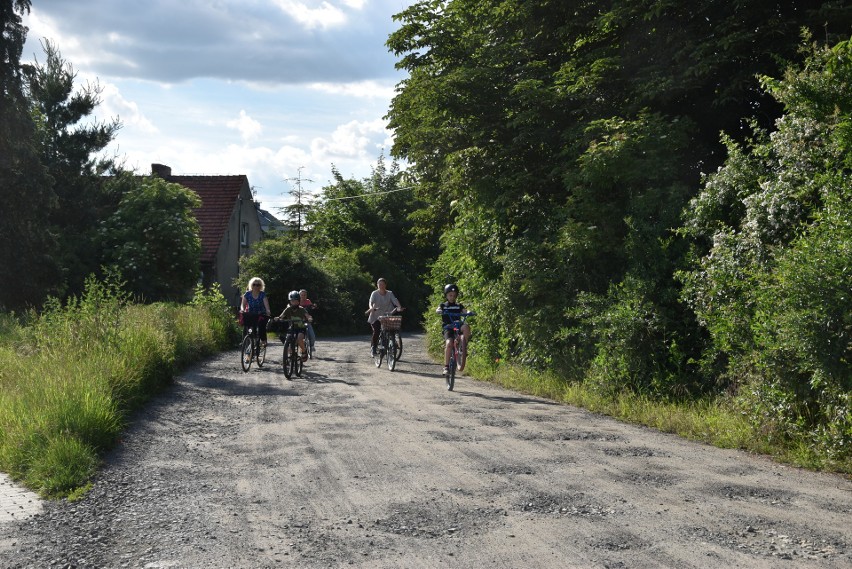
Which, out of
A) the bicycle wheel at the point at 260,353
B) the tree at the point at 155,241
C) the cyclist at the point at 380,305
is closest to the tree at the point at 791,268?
the bicycle wheel at the point at 260,353

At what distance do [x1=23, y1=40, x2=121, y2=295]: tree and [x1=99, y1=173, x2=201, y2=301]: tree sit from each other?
29.0 inches

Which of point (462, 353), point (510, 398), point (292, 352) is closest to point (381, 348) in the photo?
point (292, 352)

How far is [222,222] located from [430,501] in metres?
40.7

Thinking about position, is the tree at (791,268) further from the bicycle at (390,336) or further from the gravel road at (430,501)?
the bicycle at (390,336)

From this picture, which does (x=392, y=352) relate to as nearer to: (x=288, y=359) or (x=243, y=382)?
(x=288, y=359)

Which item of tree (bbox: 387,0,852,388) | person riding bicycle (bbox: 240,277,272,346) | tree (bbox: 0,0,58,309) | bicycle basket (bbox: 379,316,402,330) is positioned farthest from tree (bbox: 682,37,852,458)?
tree (bbox: 0,0,58,309)

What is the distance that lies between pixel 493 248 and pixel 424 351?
9623 millimetres

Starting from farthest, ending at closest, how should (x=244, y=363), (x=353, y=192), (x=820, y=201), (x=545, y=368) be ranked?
1. (x=353, y=192)
2. (x=244, y=363)
3. (x=545, y=368)
4. (x=820, y=201)

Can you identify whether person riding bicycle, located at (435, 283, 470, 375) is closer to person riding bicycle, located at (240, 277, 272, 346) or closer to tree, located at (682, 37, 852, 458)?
person riding bicycle, located at (240, 277, 272, 346)

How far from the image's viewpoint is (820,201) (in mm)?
8680

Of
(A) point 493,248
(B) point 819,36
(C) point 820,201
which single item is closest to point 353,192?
(A) point 493,248

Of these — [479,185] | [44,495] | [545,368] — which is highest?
[479,185]

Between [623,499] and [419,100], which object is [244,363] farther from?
[623,499]

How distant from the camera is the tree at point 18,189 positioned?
2761 centimetres
